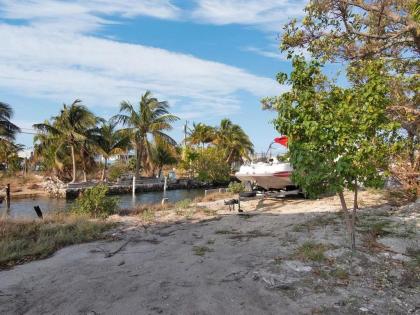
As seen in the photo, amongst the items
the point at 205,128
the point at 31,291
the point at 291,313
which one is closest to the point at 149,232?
the point at 31,291

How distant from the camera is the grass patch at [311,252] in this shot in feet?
24.9

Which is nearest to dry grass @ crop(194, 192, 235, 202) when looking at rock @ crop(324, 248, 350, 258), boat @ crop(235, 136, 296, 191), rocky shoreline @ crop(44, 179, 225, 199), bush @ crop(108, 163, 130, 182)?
boat @ crop(235, 136, 296, 191)

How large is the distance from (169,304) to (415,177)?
11.4 m

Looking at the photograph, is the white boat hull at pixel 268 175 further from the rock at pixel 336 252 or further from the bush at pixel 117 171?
the bush at pixel 117 171

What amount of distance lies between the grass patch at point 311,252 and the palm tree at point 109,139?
3709cm

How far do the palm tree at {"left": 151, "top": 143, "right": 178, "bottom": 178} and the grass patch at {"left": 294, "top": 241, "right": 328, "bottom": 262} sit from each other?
37180 mm

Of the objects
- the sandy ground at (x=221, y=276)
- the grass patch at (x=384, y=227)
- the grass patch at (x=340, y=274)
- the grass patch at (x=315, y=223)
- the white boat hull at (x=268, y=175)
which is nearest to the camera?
the sandy ground at (x=221, y=276)

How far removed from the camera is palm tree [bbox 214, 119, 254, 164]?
5875cm

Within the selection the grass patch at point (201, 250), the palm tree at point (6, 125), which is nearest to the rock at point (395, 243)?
the grass patch at point (201, 250)

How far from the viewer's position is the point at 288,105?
7770 mm

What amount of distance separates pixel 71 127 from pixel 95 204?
97.3 feet

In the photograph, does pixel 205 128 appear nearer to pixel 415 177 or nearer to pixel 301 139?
pixel 415 177

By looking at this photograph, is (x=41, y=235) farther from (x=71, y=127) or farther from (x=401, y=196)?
(x=71, y=127)

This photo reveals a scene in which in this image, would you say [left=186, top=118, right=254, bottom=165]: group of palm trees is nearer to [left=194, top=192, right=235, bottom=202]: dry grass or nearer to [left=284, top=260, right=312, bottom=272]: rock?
[left=194, top=192, right=235, bottom=202]: dry grass
